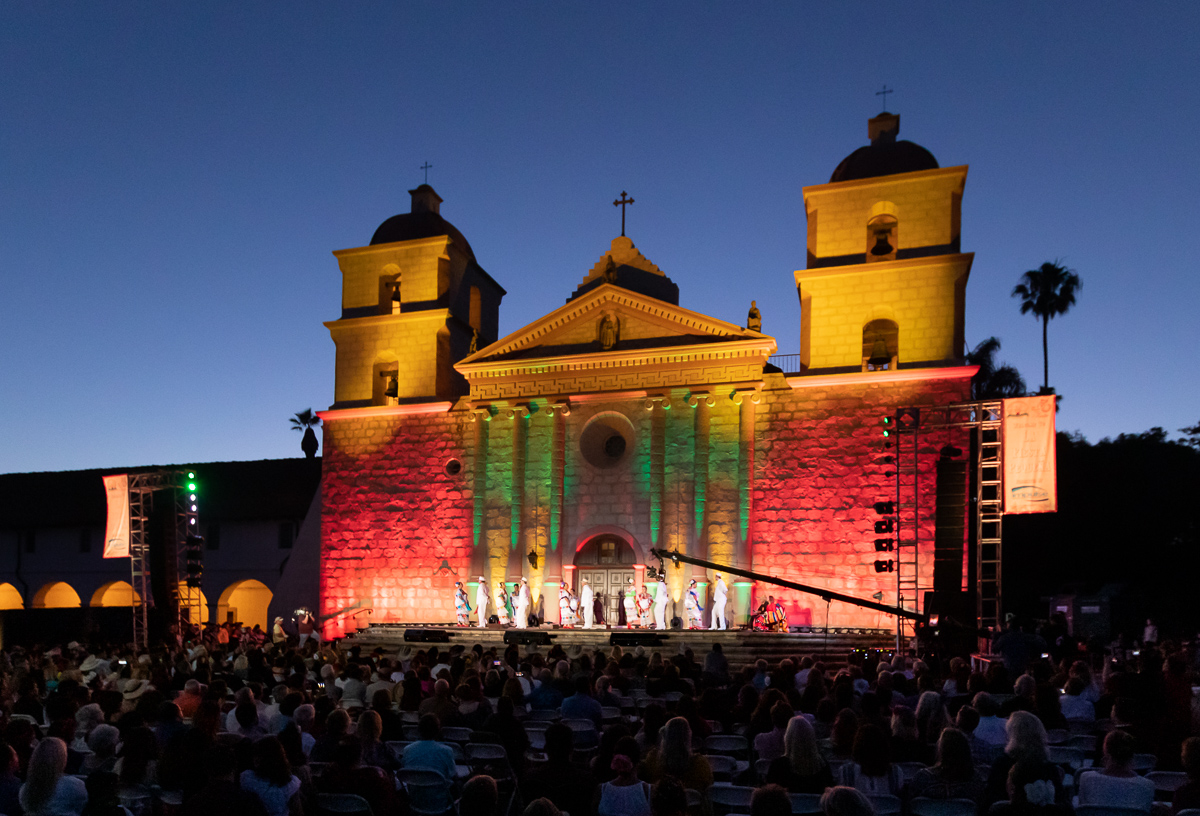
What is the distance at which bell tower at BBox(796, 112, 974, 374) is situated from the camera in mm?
26828

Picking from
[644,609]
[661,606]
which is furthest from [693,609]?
[644,609]

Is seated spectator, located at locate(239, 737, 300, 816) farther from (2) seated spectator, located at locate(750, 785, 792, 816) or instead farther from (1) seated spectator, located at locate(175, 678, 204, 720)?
(1) seated spectator, located at locate(175, 678, 204, 720)

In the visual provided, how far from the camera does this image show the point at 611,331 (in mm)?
29016

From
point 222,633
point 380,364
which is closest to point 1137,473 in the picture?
point 380,364

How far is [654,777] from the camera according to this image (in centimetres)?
681

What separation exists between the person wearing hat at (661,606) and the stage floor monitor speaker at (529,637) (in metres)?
3.68

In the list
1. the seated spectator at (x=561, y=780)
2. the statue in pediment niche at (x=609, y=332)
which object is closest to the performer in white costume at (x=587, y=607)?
the statue in pediment niche at (x=609, y=332)

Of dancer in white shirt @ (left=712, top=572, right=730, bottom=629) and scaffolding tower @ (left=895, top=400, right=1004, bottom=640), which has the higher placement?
scaffolding tower @ (left=895, top=400, right=1004, bottom=640)

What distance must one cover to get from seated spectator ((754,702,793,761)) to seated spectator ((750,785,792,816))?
3563mm

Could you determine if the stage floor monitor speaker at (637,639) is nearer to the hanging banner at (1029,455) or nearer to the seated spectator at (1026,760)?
the hanging banner at (1029,455)

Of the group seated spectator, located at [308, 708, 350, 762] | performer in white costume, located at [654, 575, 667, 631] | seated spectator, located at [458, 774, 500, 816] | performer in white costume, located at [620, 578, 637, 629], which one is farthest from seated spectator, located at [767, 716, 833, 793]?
performer in white costume, located at [620, 578, 637, 629]

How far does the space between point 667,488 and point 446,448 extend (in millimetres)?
7253

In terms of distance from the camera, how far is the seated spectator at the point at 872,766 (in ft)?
20.4

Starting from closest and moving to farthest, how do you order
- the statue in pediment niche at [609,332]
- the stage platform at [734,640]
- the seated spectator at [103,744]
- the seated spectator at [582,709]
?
1. the seated spectator at [103,744]
2. the seated spectator at [582,709]
3. the stage platform at [734,640]
4. the statue in pediment niche at [609,332]
